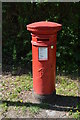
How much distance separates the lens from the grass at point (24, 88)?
14.1ft

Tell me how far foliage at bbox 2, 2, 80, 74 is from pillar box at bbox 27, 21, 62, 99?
187cm

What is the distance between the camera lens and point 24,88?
5184 mm

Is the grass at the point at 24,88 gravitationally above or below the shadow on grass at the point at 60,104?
above

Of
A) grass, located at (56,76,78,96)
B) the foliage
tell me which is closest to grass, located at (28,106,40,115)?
grass, located at (56,76,78,96)

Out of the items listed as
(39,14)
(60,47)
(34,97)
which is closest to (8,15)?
(39,14)

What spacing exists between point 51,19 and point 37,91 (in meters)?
2.69

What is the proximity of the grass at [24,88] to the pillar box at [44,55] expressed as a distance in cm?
34

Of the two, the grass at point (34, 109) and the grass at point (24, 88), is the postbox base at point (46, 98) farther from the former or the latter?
the grass at point (34, 109)

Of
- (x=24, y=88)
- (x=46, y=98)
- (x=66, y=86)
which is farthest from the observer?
(x=66, y=86)

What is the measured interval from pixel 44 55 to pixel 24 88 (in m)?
1.27

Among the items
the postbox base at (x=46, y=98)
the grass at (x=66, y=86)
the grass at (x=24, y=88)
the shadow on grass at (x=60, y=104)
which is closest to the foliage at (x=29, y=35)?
the grass at (x=66, y=86)

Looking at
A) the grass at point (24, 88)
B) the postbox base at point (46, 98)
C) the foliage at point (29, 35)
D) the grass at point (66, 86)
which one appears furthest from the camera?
the foliage at point (29, 35)

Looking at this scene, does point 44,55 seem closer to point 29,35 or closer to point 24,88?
point 24,88

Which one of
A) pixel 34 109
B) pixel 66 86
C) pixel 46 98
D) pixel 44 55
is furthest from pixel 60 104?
pixel 44 55
